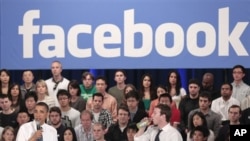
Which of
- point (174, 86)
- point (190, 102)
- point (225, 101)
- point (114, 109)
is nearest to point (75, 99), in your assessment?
point (114, 109)

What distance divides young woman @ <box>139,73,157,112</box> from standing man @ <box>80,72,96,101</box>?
2.73 feet

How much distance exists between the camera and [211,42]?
10766 mm

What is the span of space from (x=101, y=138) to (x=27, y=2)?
3.47 m

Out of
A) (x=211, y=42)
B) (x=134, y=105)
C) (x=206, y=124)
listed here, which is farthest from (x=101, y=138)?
(x=211, y=42)

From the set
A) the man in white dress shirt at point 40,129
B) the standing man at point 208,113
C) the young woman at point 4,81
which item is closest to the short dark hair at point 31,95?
the young woman at point 4,81

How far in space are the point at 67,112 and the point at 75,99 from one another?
347 millimetres

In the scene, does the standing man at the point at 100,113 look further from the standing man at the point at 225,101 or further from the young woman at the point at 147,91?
the standing man at the point at 225,101

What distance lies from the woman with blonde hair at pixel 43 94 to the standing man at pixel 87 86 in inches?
20.6

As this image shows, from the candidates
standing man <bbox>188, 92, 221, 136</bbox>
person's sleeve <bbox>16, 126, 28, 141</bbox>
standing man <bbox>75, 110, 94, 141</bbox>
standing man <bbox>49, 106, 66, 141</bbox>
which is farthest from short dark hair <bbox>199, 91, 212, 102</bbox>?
person's sleeve <bbox>16, 126, 28, 141</bbox>

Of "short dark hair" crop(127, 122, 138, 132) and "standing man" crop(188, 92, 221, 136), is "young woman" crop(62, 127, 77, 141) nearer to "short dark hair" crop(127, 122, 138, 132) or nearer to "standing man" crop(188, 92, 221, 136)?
"short dark hair" crop(127, 122, 138, 132)

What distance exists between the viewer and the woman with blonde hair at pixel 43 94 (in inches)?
392

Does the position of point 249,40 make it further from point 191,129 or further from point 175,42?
point 191,129

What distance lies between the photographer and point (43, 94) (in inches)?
395

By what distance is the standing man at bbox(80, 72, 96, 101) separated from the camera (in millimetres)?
10133
